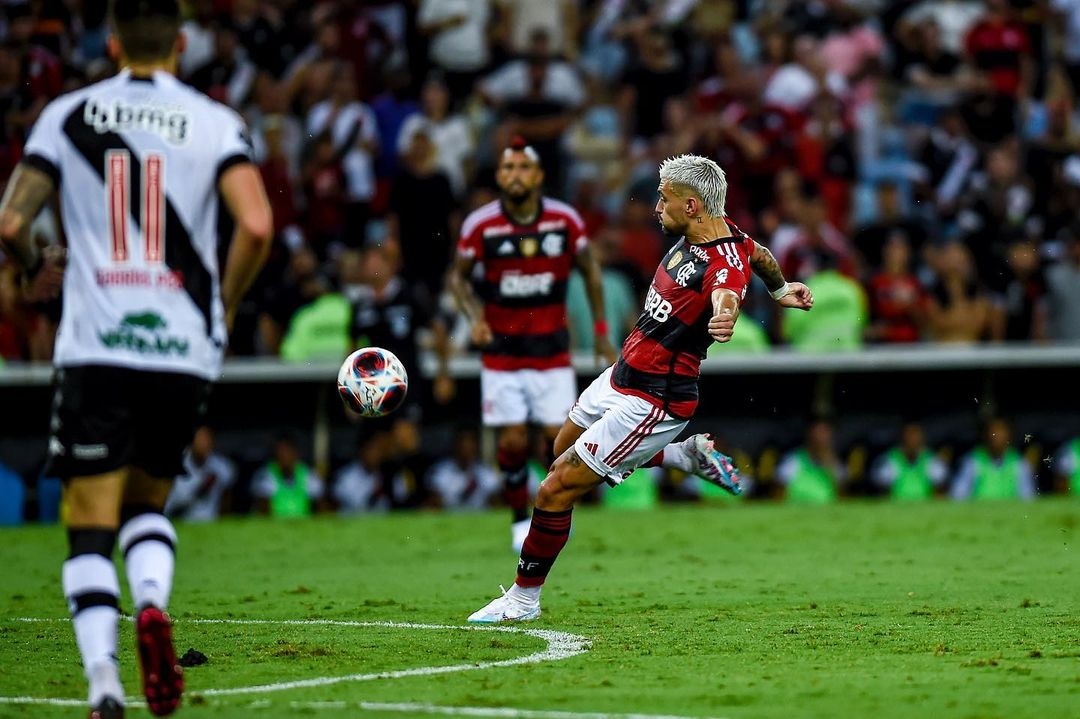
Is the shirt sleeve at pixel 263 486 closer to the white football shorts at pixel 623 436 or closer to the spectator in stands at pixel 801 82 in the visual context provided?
the spectator in stands at pixel 801 82

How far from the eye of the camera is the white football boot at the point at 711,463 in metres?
10.5

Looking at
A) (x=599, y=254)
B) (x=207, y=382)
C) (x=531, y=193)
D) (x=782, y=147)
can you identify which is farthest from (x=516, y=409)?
(x=782, y=147)

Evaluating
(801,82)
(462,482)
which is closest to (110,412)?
(462,482)

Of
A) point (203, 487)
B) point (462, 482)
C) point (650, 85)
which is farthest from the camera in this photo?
point (650, 85)

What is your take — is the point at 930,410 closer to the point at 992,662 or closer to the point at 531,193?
the point at 531,193

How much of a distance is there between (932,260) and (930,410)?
5.64 feet

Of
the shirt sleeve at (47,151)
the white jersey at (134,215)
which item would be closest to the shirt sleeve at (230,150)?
the white jersey at (134,215)

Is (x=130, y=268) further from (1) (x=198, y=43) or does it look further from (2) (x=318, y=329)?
(1) (x=198, y=43)

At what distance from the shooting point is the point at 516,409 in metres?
13.4

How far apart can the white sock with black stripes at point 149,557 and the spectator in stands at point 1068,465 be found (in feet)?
49.2

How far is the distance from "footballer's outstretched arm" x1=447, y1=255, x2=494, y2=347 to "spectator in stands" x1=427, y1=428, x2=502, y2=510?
16.4 feet

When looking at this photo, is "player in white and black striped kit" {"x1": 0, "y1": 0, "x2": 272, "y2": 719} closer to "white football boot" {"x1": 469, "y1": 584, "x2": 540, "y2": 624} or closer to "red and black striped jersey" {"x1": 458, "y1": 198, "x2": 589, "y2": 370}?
"white football boot" {"x1": 469, "y1": 584, "x2": 540, "y2": 624}

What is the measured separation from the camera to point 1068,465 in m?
19.5

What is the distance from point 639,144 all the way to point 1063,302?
17.9ft
